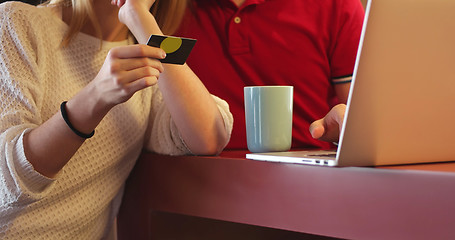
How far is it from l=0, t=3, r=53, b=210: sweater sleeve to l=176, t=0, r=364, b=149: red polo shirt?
49 cm

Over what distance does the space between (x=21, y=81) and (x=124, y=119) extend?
0.25 m

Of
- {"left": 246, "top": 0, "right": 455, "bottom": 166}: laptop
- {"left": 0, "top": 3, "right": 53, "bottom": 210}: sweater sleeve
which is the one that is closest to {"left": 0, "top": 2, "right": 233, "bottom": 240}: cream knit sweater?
{"left": 0, "top": 3, "right": 53, "bottom": 210}: sweater sleeve

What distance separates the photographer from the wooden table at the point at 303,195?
680mm

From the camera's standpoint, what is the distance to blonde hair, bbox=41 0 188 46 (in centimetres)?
117

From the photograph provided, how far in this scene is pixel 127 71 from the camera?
0.86 m

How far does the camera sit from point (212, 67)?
1418 millimetres

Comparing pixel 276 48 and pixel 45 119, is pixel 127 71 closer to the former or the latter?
pixel 45 119

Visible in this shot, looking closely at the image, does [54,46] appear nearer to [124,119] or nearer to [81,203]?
[124,119]

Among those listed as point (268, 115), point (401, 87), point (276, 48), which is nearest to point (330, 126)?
point (268, 115)

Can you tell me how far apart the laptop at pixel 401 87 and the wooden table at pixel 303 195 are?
0.11 ft

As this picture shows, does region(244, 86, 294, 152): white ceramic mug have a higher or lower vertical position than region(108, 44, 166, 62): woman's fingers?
lower

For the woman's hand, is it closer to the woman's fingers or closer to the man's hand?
the woman's fingers

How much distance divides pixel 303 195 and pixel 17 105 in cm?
56

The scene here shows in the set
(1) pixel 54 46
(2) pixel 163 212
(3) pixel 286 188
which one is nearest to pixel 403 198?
(3) pixel 286 188
